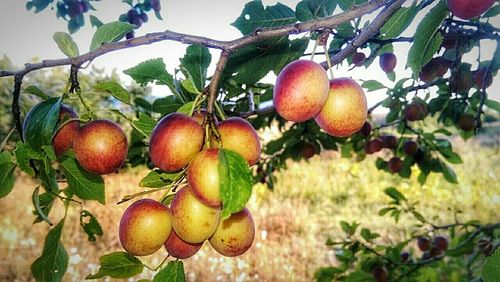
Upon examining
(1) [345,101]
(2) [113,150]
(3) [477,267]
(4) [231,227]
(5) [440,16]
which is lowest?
(3) [477,267]

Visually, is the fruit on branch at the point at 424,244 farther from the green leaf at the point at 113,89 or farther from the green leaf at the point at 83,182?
the green leaf at the point at 113,89

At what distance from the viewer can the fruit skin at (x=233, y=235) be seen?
2.76 feet

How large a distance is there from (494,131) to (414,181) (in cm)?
697

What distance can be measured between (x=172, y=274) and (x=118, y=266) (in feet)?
0.57

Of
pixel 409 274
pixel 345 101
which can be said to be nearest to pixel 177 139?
pixel 345 101

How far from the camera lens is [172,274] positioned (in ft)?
2.90

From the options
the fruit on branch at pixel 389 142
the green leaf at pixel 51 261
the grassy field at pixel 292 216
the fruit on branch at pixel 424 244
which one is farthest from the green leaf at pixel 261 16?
the grassy field at pixel 292 216

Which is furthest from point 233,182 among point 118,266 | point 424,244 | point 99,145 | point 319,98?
point 424,244

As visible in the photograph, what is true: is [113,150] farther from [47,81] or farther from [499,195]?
[47,81]

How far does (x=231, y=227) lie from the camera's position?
2.76ft

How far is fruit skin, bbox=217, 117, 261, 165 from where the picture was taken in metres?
0.75

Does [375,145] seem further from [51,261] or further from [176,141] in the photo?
[176,141]

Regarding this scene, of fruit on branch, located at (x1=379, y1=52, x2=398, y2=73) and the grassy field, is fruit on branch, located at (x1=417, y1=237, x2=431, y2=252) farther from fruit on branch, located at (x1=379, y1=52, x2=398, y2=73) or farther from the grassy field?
fruit on branch, located at (x1=379, y1=52, x2=398, y2=73)

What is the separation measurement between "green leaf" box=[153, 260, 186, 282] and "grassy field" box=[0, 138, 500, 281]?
150 inches
